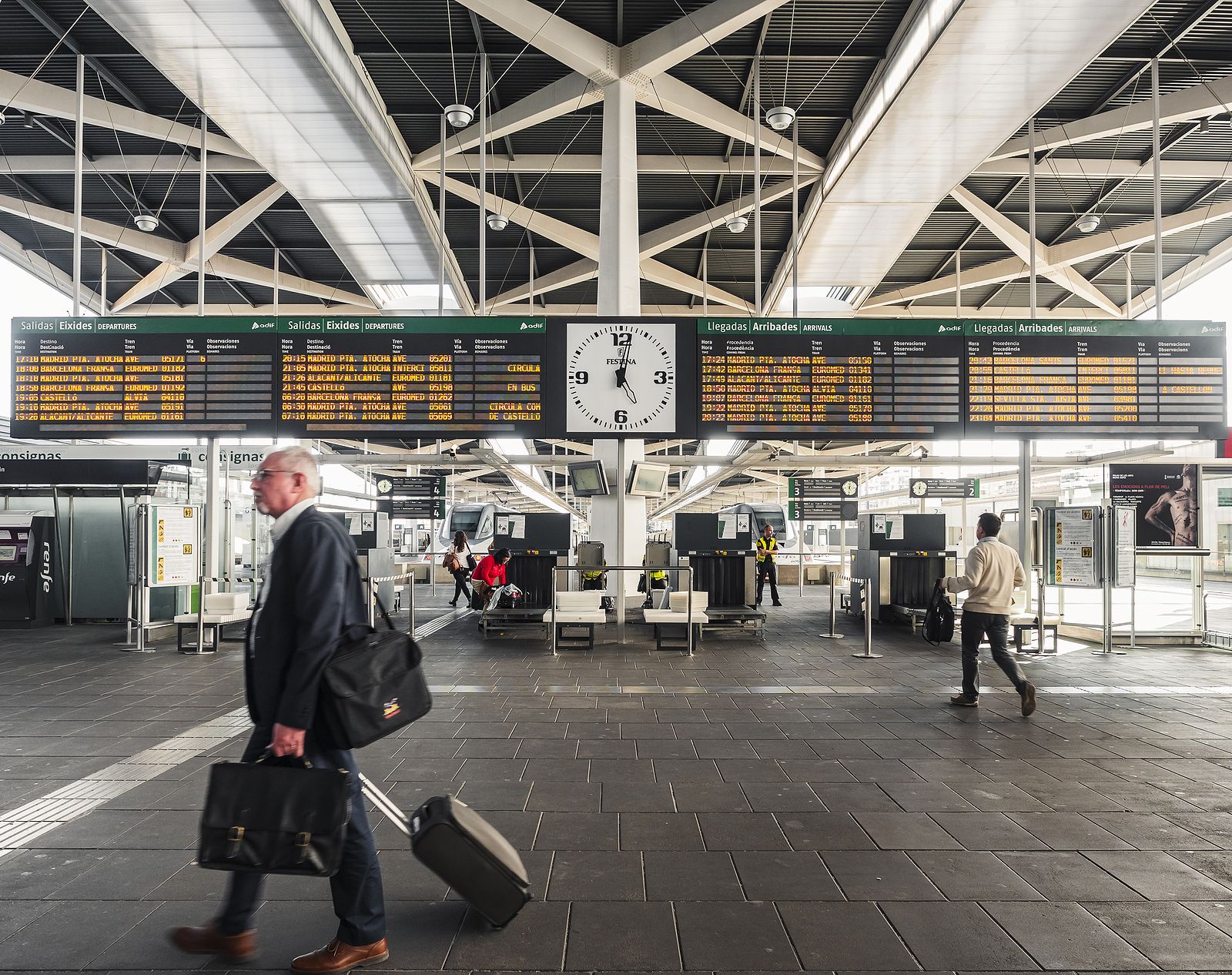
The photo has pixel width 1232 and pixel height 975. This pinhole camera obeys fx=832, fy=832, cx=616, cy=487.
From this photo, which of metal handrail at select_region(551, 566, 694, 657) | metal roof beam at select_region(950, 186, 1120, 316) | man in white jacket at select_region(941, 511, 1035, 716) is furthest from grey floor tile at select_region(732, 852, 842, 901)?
metal roof beam at select_region(950, 186, 1120, 316)

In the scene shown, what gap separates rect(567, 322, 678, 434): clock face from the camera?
32.0 ft

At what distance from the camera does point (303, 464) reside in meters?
3.05

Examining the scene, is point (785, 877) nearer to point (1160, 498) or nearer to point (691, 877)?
point (691, 877)

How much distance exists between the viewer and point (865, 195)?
13.7m

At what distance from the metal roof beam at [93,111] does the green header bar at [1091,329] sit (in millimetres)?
11101

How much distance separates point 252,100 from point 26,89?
151 inches

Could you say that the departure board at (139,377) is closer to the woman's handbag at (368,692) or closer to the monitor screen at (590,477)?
the monitor screen at (590,477)

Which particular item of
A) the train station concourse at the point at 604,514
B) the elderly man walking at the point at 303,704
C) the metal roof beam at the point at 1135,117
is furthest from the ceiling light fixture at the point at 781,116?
the elderly man walking at the point at 303,704

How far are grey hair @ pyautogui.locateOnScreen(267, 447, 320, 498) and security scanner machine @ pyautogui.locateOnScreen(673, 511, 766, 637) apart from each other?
30.9 ft

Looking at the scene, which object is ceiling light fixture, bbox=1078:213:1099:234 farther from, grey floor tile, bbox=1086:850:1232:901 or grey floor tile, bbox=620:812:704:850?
grey floor tile, bbox=620:812:704:850

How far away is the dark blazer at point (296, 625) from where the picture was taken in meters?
2.73

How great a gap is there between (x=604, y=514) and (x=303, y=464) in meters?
9.73

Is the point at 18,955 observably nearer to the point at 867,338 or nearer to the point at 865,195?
the point at 867,338

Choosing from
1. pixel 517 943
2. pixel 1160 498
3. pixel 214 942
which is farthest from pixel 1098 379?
pixel 214 942
